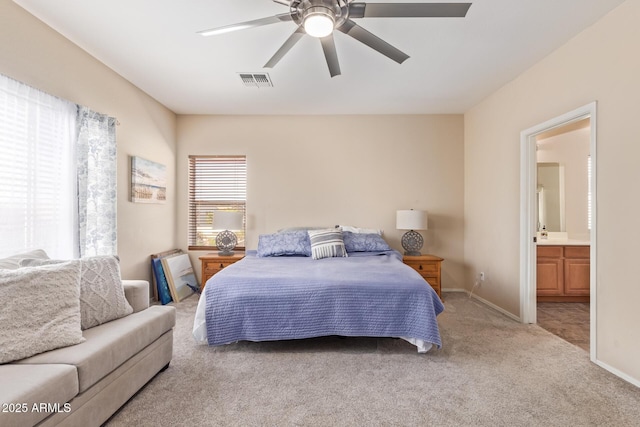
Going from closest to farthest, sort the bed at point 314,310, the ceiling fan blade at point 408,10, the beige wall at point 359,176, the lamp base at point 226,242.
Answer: the ceiling fan blade at point 408,10 < the bed at point 314,310 < the lamp base at point 226,242 < the beige wall at point 359,176

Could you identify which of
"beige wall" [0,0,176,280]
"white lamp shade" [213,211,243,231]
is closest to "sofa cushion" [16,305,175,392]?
"beige wall" [0,0,176,280]

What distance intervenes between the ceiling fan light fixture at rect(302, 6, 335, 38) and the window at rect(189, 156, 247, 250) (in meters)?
2.91

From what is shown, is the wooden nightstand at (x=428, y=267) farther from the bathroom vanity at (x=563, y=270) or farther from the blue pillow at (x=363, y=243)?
the bathroom vanity at (x=563, y=270)

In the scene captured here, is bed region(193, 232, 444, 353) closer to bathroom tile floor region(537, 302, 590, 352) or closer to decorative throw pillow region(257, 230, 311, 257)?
decorative throw pillow region(257, 230, 311, 257)

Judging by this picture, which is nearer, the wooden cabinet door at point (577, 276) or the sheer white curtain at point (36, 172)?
the sheer white curtain at point (36, 172)

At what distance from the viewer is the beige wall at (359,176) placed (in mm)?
4402

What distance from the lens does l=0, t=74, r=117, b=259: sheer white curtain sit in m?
2.09

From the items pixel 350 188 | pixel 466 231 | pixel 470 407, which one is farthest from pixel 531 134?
pixel 470 407

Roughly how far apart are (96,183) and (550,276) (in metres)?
5.31

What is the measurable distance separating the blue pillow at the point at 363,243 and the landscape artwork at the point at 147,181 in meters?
2.50

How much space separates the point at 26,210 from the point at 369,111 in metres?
3.86

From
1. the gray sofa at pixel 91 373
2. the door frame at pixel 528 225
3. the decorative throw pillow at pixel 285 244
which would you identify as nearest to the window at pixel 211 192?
the decorative throw pillow at pixel 285 244

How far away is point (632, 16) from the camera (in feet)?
6.61

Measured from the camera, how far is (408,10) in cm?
164
